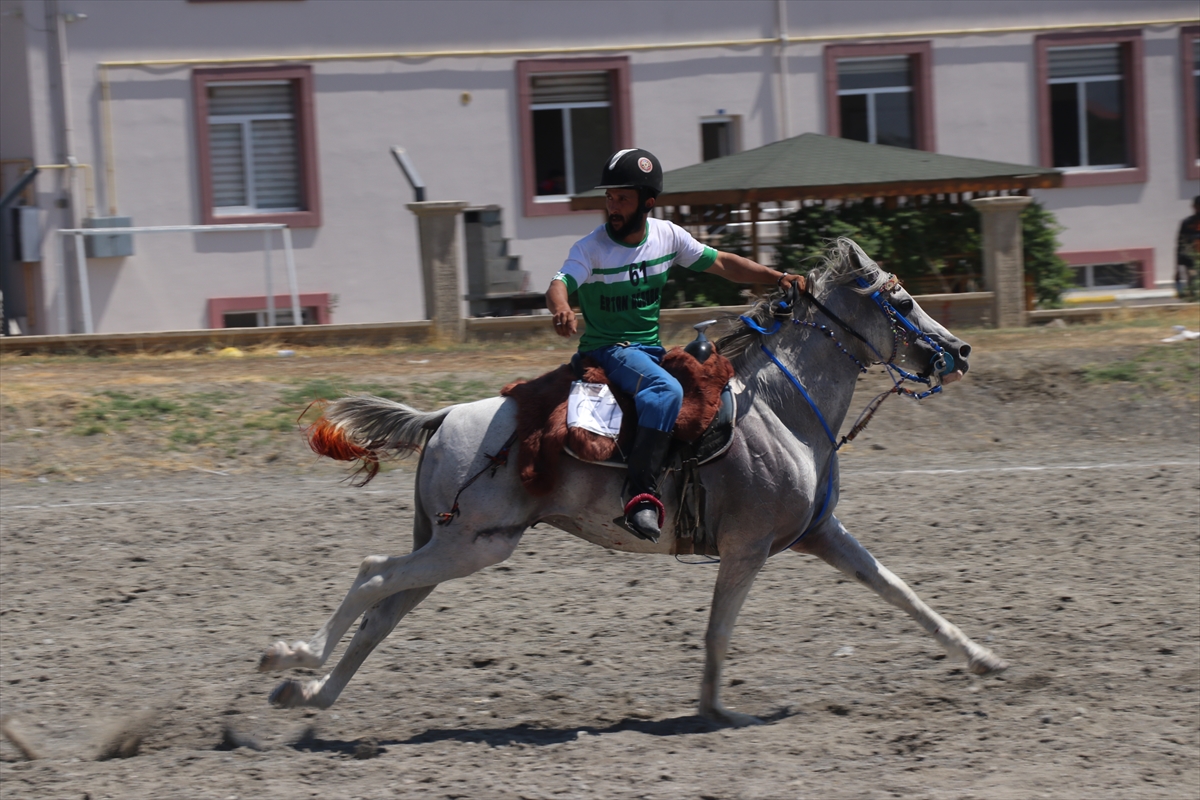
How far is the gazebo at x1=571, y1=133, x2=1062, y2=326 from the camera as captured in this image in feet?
55.1

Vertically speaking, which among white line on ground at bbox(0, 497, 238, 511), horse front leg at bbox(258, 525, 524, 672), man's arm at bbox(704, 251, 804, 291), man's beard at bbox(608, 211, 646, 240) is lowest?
white line on ground at bbox(0, 497, 238, 511)

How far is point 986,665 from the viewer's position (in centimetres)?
624

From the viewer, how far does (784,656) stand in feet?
22.5

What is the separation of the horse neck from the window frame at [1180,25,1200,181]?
62.6 ft

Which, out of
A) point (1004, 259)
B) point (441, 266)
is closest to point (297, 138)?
point (441, 266)

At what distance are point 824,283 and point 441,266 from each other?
10.5 m

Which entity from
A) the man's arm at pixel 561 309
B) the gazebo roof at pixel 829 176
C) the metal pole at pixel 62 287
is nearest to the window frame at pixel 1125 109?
the gazebo roof at pixel 829 176

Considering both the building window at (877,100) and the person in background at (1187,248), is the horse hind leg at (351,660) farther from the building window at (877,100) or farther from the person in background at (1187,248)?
the building window at (877,100)

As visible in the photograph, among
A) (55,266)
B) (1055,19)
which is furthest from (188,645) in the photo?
(1055,19)

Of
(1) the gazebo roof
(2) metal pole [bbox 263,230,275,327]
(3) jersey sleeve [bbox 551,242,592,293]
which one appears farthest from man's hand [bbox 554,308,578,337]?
(2) metal pole [bbox 263,230,275,327]

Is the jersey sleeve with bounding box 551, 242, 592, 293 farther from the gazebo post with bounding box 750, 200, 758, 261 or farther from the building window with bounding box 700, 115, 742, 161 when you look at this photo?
the building window with bounding box 700, 115, 742, 161

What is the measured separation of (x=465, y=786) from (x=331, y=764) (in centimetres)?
63

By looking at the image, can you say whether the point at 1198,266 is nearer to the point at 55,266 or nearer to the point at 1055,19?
the point at 1055,19

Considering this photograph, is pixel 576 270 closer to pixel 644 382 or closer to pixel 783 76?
pixel 644 382
